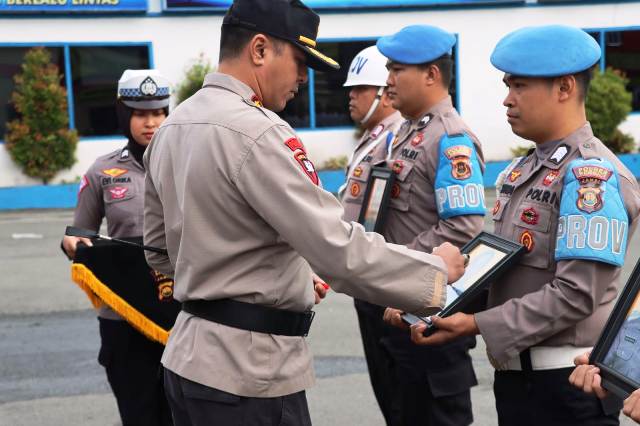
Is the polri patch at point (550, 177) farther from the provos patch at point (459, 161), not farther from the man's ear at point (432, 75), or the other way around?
the man's ear at point (432, 75)

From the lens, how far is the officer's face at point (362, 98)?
4.92 m

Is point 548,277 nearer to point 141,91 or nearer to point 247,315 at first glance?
point 247,315

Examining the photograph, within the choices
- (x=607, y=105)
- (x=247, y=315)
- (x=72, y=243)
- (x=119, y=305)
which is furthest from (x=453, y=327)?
(x=607, y=105)

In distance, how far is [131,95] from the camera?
13.9ft

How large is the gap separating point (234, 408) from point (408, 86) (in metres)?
2.06

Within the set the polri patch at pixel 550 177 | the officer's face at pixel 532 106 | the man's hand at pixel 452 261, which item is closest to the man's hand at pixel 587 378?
the man's hand at pixel 452 261

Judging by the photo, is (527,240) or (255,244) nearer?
(255,244)

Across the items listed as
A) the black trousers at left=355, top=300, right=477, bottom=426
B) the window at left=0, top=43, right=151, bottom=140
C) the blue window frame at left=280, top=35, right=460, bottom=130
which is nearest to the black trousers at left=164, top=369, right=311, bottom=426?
the black trousers at left=355, top=300, right=477, bottom=426

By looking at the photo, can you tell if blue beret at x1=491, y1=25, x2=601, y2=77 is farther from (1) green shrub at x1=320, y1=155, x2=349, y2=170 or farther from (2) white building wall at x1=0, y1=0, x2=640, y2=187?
(2) white building wall at x1=0, y1=0, x2=640, y2=187

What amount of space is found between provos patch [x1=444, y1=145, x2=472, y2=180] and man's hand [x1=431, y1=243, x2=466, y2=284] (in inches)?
44.9

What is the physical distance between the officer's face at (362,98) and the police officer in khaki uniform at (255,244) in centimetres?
222

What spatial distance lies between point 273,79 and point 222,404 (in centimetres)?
95

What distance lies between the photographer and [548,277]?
2.92 meters

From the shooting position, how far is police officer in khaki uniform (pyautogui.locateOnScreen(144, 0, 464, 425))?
2.44 meters
